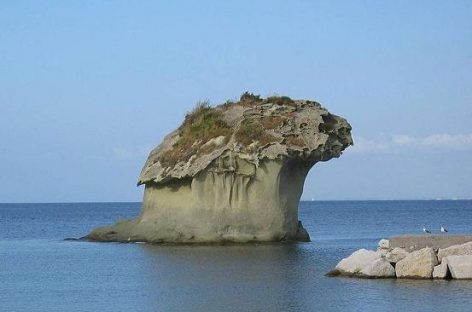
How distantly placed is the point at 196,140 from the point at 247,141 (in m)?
4.38

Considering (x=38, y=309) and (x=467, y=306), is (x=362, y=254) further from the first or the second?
(x=38, y=309)

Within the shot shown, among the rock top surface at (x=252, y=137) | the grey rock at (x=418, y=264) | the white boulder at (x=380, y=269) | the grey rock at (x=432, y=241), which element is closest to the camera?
the grey rock at (x=418, y=264)

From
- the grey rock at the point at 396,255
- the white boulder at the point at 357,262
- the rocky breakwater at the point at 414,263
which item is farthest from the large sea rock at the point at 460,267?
the white boulder at the point at 357,262

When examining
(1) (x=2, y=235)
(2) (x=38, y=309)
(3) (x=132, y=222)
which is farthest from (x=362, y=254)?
(1) (x=2, y=235)

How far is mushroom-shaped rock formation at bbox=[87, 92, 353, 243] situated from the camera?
54062 mm

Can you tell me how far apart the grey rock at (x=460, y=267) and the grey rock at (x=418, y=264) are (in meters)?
0.75

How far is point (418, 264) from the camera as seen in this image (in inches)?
1394

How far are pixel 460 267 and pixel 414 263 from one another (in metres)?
1.85

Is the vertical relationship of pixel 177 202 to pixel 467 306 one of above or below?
above

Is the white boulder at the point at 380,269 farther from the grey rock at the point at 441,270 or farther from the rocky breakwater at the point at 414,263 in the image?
the grey rock at the point at 441,270

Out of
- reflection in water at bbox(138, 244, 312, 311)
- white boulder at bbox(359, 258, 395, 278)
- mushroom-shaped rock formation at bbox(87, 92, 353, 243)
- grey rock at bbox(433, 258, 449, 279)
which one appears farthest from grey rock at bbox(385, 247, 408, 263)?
mushroom-shaped rock formation at bbox(87, 92, 353, 243)

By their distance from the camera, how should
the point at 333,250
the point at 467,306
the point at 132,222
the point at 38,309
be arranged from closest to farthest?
1. the point at 467,306
2. the point at 38,309
3. the point at 333,250
4. the point at 132,222

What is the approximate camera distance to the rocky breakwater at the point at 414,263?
34656 millimetres

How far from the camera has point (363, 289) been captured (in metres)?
33.3
